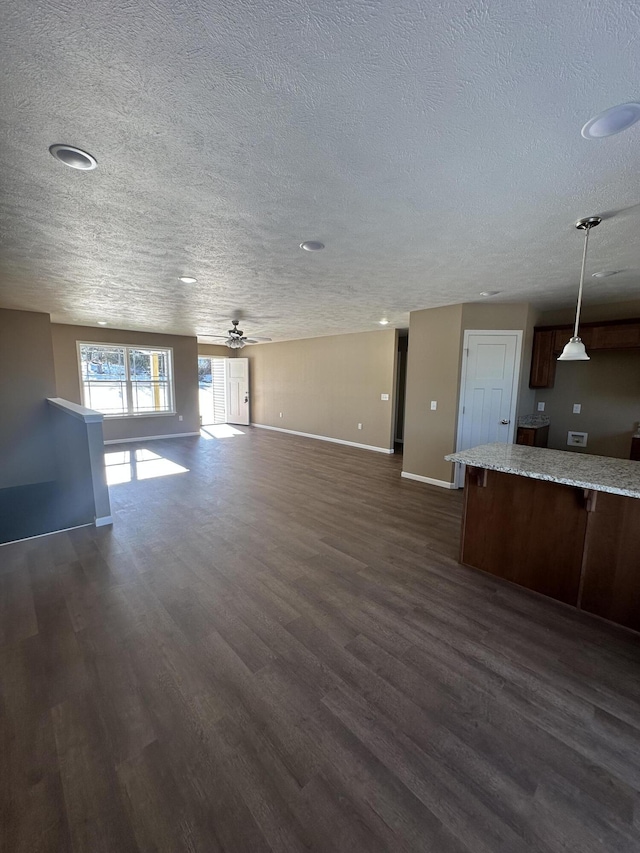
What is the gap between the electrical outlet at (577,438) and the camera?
15.1ft

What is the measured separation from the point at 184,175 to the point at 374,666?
8.92 feet

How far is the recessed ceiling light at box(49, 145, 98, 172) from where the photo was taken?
4.92 feet

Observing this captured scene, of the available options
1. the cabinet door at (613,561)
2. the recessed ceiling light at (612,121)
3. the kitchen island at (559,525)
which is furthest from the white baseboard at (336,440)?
the recessed ceiling light at (612,121)

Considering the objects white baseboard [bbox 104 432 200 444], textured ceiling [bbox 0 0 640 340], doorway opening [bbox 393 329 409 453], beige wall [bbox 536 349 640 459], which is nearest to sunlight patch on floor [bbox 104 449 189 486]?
white baseboard [bbox 104 432 200 444]

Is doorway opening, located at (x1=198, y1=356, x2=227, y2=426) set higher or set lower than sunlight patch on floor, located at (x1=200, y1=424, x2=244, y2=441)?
higher

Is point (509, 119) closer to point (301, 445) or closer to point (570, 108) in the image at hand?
point (570, 108)

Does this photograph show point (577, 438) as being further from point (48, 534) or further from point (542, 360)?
point (48, 534)

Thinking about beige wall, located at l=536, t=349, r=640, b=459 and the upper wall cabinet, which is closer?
the upper wall cabinet

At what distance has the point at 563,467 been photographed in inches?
91.1

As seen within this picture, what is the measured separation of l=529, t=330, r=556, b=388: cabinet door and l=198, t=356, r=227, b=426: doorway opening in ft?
26.3

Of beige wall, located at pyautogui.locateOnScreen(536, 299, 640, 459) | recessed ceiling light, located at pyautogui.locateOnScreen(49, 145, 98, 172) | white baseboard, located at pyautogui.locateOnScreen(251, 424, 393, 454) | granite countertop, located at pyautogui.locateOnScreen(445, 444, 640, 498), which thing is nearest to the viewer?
recessed ceiling light, located at pyautogui.locateOnScreen(49, 145, 98, 172)

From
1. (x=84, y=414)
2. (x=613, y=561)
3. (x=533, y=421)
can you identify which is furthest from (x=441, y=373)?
(x=84, y=414)

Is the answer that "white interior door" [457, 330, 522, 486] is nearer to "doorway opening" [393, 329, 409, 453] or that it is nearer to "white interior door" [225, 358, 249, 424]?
"doorway opening" [393, 329, 409, 453]

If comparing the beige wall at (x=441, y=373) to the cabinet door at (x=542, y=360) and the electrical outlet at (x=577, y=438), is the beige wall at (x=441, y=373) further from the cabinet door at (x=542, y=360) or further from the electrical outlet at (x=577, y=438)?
the electrical outlet at (x=577, y=438)
